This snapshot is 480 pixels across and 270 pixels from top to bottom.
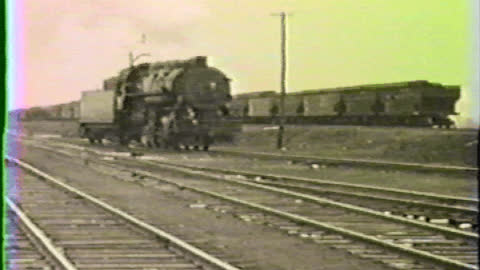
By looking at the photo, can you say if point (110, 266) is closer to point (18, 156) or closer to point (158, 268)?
point (158, 268)

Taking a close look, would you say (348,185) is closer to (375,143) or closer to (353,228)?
(353,228)

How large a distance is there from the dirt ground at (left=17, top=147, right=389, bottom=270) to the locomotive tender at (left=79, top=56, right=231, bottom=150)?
18.1 feet

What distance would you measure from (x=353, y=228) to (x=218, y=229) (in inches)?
43.7

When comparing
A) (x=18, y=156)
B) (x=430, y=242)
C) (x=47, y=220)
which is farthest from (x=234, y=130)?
(x=430, y=242)

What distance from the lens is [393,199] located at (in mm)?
8102

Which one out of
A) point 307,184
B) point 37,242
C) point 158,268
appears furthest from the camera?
point 307,184

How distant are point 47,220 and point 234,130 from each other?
35.0ft

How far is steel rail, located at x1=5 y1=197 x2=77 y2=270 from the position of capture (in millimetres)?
4480

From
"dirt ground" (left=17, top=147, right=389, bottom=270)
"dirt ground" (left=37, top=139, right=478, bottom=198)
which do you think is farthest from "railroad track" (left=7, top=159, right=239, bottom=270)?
"dirt ground" (left=37, top=139, right=478, bottom=198)

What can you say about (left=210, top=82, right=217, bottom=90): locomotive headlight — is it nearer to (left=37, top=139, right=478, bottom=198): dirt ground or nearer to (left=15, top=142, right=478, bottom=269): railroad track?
(left=37, top=139, right=478, bottom=198): dirt ground

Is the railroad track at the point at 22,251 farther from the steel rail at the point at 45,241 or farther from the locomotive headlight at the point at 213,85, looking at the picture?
the locomotive headlight at the point at 213,85

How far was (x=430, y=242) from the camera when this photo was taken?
5598 millimetres

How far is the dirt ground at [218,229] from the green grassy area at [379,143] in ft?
17.2

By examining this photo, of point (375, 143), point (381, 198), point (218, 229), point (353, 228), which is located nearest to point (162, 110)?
point (375, 143)
